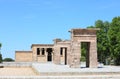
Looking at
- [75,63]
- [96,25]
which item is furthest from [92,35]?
[96,25]

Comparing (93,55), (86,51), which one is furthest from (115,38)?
(93,55)

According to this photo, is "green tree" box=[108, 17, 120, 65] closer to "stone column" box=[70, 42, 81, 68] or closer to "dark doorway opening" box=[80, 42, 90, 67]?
"dark doorway opening" box=[80, 42, 90, 67]

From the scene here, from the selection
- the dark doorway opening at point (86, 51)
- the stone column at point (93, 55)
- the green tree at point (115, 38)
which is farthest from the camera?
the green tree at point (115, 38)

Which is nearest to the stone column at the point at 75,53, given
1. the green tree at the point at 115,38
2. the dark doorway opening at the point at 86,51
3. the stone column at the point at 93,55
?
the stone column at the point at 93,55

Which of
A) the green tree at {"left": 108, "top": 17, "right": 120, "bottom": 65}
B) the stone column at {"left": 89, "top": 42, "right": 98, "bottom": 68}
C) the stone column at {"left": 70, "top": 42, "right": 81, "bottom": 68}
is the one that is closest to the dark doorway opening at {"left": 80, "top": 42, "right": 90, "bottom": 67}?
the stone column at {"left": 89, "top": 42, "right": 98, "bottom": 68}

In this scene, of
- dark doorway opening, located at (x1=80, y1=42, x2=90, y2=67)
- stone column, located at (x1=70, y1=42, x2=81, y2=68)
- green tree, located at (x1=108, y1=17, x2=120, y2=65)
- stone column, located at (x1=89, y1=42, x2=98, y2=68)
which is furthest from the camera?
green tree, located at (x1=108, y1=17, x2=120, y2=65)

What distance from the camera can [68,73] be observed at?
21922 millimetres

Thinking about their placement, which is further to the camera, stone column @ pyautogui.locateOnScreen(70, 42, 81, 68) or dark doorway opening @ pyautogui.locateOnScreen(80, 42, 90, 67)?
dark doorway opening @ pyautogui.locateOnScreen(80, 42, 90, 67)

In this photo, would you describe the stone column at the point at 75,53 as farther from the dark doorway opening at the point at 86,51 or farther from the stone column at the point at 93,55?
the dark doorway opening at the point at 86,51

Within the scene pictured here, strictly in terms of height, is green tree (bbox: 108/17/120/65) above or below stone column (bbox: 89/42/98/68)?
above

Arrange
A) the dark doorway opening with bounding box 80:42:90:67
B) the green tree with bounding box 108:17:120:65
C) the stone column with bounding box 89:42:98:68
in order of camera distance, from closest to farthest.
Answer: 1. the stone column with bounding box 89:42:98:68
2. the dark doorway opening with bounding box 80:42:90:67
3. the green tree with bounding box 108:17:120:65

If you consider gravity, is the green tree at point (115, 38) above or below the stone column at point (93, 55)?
above

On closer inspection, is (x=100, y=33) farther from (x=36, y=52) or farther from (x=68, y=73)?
(x=68, y=73)

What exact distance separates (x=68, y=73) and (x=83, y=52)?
31623 mm
